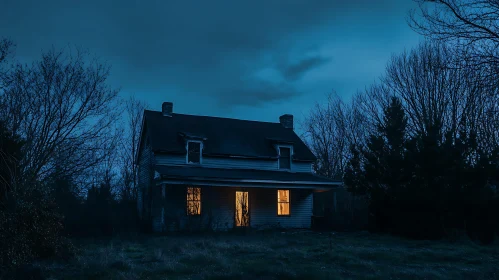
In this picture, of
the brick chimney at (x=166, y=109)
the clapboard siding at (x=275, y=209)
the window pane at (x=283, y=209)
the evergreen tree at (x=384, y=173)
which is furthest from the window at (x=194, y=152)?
the evergreen tree at (x=384, y=173)

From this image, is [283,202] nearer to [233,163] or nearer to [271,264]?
[233,163]

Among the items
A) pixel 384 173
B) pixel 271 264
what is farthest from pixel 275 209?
pixel 271 264

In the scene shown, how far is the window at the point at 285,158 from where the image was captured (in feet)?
89.7

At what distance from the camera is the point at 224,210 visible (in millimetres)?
25062

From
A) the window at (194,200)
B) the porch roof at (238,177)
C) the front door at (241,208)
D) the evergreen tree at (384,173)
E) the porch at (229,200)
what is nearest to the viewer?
the evergreen tree at (384,173)

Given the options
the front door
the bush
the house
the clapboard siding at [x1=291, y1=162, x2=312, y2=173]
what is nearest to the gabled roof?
the house

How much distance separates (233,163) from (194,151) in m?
2.41

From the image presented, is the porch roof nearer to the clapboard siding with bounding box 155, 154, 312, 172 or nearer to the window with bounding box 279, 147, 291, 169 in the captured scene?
the clapboard siding with bounding box 155, 154, 312, 172

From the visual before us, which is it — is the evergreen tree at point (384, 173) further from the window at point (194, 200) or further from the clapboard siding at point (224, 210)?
the window at point (194, 200)

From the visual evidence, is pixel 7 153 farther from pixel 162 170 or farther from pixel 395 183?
pixel 395 183

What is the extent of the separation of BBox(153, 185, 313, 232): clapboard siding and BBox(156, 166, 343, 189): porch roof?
1049 mm

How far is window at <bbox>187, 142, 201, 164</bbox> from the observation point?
2467cm

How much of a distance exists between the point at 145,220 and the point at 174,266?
482 inches

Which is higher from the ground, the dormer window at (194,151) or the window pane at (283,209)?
the dormer window at (194,151)
